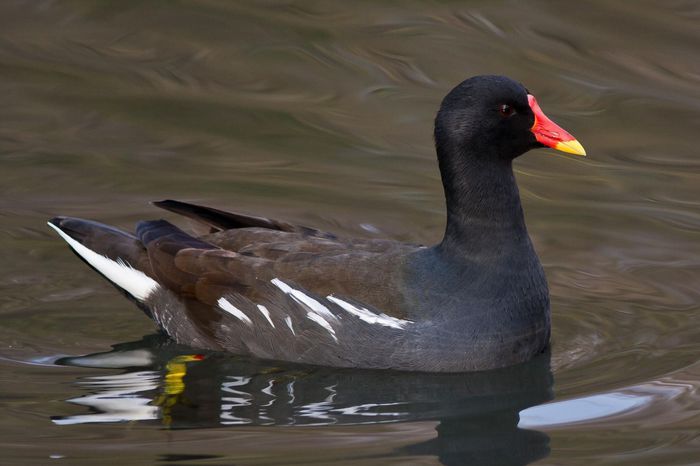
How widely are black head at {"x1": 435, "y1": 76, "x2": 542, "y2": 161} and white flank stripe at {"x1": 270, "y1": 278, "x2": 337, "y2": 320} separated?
0.98 m

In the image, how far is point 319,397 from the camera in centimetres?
640

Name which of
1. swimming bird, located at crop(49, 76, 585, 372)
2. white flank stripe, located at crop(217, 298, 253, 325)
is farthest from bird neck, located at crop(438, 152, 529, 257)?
white flank stripe, located at crop(217, 298, 253, 325)

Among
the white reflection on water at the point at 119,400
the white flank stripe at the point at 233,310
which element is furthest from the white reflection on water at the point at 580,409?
the white reflection on water at the point at 119,400

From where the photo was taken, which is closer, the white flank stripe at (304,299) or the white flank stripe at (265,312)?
the white flank stripe at (304,299)

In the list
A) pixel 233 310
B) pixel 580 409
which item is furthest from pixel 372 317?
pixel 580 409

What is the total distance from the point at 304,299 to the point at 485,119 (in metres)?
1.25

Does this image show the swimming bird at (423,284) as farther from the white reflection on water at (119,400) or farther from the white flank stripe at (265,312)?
the white reflection on water at (119,400)

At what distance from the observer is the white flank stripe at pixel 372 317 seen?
21.5 ft

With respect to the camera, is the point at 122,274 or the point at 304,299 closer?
the point at 304,299

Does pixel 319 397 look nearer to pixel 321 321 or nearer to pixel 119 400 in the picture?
pixel 321 321

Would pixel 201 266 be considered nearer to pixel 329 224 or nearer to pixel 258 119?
pixel 329 224

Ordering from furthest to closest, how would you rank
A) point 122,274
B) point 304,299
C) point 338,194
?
point 338,194 < point 122,274 < point 304,299

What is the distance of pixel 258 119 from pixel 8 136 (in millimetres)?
1800

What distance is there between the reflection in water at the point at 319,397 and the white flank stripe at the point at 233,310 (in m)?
0.21
